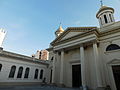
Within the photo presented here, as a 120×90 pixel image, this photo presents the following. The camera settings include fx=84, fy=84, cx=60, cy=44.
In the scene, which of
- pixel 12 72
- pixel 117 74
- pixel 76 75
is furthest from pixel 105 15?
pixel 12 72

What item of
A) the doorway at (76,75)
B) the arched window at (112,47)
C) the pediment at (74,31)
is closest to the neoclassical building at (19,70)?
the pediment at (74,31)

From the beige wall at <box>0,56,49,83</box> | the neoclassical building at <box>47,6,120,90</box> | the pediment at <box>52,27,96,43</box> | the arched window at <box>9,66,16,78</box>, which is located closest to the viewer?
the neoclassical building at <box>47,6,120,90</box>

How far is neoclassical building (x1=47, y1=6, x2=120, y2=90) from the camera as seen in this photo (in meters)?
9.98

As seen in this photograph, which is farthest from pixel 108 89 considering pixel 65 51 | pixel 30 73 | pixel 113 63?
pixel 30 73

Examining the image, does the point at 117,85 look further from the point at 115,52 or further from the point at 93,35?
the point at 93,35

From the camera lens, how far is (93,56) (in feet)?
38.5

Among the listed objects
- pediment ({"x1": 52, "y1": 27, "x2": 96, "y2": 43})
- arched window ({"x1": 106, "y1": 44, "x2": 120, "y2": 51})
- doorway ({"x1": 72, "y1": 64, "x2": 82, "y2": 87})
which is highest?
pediment ({"x1": 52, "y1": 27, "x2": 96, "y2": 43})

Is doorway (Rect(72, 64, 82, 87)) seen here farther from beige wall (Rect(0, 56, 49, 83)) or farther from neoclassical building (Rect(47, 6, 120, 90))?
beige wall (Rect(0, 56, 49, 83))

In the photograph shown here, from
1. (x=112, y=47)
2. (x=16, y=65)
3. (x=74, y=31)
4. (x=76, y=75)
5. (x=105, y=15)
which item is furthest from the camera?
(x=16, y=65)

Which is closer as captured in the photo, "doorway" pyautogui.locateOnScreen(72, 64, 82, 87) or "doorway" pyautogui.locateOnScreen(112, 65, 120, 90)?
"doorway" pyautogui.locateOnScreen(112, 65, 120, 90)

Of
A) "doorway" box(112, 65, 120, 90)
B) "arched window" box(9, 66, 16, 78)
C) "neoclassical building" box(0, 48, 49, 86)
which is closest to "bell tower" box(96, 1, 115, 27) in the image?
"doorway" box(112, 65, 120, 90)

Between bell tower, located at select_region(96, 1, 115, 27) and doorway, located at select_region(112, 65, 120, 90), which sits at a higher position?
bell tower, located at select_region(96, 1, 115, 27)

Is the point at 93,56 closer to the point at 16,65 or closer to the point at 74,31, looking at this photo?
the point at 74,31

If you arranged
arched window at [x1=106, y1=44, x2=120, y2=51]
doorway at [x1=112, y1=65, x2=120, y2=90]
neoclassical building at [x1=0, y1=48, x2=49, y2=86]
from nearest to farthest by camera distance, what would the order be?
1. doorway at [x1=112, y1=65, x2=120, y2=90]
2. arched window at [x1=106, y1=44, x2=120, y2=51]
3. neoclassical building at [x1=0, y1=48, x2=49, y2=86]
